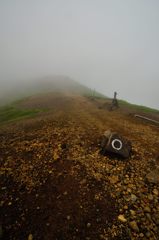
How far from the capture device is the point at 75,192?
5637 mm

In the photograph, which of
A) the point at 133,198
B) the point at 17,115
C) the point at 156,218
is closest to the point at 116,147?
the point at 133,198

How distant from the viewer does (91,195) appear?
551 cm

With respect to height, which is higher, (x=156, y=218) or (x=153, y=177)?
(x=153, y=177)

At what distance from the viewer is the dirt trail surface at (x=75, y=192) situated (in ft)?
14.5

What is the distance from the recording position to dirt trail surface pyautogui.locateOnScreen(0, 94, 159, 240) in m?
4.42

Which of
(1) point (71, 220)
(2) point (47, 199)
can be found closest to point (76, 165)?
→ (2) point (47, 199)

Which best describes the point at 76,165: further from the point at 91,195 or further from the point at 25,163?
the point at 25,163

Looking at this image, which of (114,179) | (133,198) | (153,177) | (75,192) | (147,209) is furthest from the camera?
(153,177)

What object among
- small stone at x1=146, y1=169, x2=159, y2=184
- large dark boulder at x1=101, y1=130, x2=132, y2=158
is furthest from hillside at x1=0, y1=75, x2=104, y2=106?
small stone at x1=146, y1=169, x2=159, y2=184

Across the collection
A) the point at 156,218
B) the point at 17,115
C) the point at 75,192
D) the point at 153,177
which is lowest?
the point at 17,115

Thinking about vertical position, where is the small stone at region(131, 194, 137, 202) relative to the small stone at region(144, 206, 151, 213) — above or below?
above

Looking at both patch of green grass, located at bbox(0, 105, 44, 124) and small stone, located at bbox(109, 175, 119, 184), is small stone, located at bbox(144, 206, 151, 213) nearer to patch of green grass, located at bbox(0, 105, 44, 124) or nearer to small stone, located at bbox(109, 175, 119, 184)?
small stone, located at bbox(109, 175, 119, 184)

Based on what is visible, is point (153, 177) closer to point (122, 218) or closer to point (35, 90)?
point (122, 218)

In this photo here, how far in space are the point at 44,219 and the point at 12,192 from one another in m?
1.75
